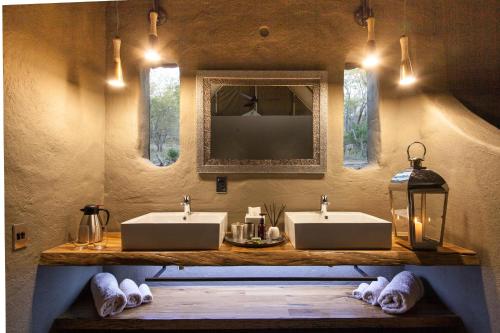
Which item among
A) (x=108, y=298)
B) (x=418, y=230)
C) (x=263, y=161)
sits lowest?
(x=108, y=298)

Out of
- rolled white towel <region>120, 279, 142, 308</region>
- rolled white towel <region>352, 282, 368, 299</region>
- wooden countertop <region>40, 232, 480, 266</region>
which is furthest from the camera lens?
rolled white towel <region>352, 282, 368, 299</region>

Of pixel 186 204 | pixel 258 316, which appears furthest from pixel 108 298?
pixel 258 316

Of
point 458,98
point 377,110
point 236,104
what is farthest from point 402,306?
point 236,104

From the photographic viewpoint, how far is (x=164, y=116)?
2111 mm

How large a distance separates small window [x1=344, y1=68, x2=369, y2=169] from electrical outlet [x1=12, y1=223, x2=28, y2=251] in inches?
74.4

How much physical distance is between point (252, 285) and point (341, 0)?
1.96 metres

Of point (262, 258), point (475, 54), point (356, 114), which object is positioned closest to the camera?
point (262, 258)

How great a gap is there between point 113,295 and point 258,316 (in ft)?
2.50

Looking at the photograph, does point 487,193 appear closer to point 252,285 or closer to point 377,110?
point 377,110

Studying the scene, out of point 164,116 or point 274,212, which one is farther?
point 164,116

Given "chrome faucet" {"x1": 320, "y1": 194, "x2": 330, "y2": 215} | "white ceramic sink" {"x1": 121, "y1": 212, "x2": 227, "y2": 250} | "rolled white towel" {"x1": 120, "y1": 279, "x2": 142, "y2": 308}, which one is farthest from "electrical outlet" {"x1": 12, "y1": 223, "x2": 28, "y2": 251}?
"chrome faucet" {"x1": 320, "y1": 194, "x2": 330, "y2": 215}

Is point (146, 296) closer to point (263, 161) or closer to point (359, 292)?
point (263, 161)

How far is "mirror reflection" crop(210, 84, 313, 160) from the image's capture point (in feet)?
6.00

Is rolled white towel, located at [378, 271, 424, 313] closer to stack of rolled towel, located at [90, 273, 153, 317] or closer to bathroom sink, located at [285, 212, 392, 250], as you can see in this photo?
bathroom sink, located at [285, 212, 392, 250]
